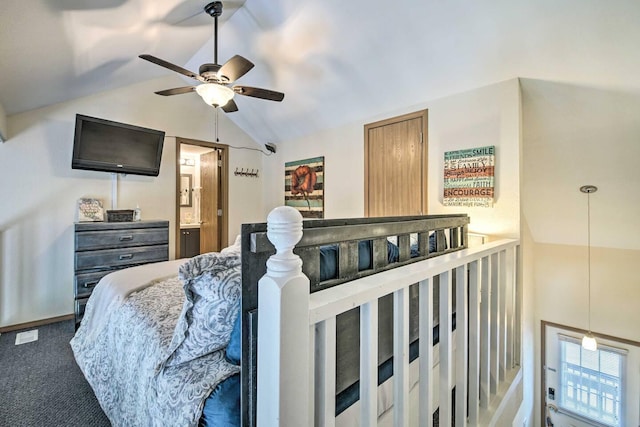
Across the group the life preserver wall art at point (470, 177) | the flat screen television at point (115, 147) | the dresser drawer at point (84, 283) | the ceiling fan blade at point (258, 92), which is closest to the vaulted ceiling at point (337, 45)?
the flat screen television at point (115, 147)

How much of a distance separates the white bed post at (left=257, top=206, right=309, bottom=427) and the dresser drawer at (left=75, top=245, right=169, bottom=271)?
10.4 ft

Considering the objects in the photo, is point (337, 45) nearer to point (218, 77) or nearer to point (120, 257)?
point (218, 77)

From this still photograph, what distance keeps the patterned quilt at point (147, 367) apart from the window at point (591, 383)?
13.4 feet

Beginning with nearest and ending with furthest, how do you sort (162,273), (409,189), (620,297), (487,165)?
(162,273) < (487,165) < (620,297) < (409,189)

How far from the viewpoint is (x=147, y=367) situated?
108 centimetres

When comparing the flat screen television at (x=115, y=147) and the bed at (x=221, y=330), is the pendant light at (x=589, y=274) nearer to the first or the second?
the bed at (x=221, y=330)

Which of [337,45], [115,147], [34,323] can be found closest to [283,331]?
[337,45]

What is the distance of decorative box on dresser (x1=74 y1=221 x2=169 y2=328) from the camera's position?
9.21ft

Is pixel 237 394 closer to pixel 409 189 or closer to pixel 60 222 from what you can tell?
pixel 409 189

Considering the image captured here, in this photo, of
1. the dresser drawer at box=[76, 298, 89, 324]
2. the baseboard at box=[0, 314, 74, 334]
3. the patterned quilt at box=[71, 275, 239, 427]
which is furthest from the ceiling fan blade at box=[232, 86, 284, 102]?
the baseboard at box=[0, 314, 74, 334]

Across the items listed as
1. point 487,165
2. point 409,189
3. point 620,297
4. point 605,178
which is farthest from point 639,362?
point 409,189

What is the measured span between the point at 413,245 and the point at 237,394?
109 centimetres

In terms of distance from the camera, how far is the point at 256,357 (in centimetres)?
67

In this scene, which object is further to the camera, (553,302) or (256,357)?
(553,302)
